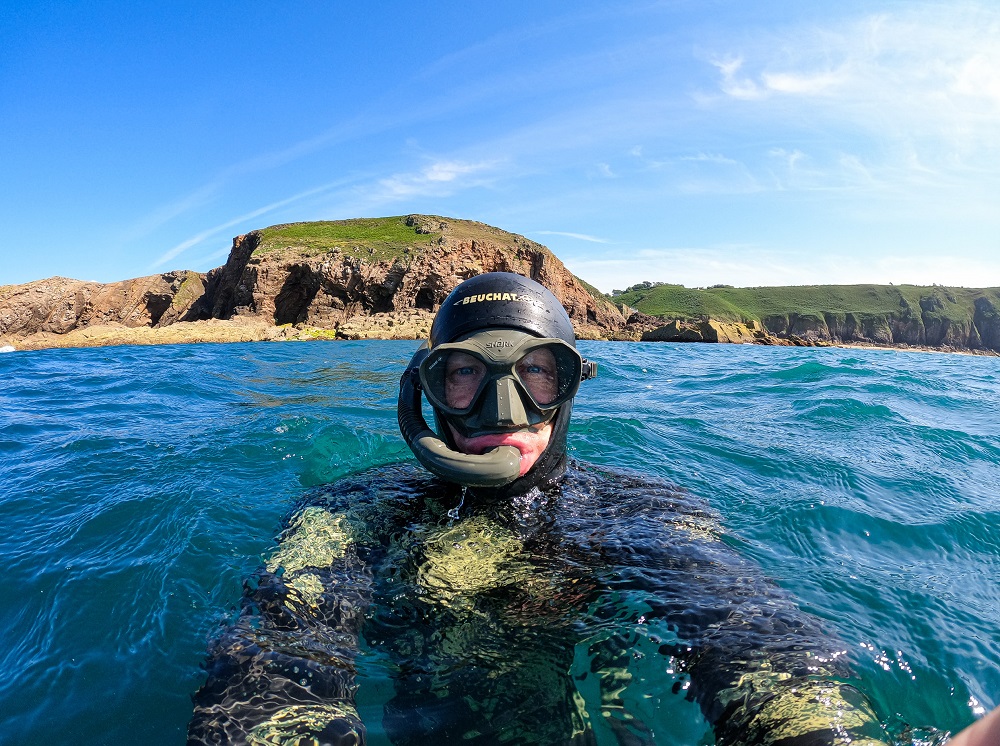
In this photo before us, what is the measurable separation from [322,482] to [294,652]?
237cm

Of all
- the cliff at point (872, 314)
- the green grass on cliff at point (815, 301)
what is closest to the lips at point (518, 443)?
the cliff at point (872, 314)

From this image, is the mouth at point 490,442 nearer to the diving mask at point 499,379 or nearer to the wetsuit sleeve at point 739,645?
the diving mask at point 499,379

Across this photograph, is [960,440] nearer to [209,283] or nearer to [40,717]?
[40,717]

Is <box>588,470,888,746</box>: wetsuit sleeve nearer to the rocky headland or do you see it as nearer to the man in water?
the man in water

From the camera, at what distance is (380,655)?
1.74m

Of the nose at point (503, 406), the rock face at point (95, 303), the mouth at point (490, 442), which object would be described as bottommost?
the mouth at point (490, 442)

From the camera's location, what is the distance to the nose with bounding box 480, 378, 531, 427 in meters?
2.08

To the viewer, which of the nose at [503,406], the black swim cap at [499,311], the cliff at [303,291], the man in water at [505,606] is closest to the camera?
the man in water at [505,606]

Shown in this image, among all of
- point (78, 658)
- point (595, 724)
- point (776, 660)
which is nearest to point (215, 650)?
point (78, 658)

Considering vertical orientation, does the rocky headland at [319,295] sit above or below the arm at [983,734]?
above

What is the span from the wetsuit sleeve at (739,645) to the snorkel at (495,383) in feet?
1.94

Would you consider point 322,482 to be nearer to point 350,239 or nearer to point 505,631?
point 505,631

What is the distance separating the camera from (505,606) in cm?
187

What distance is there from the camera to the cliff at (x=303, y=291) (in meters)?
33.8
